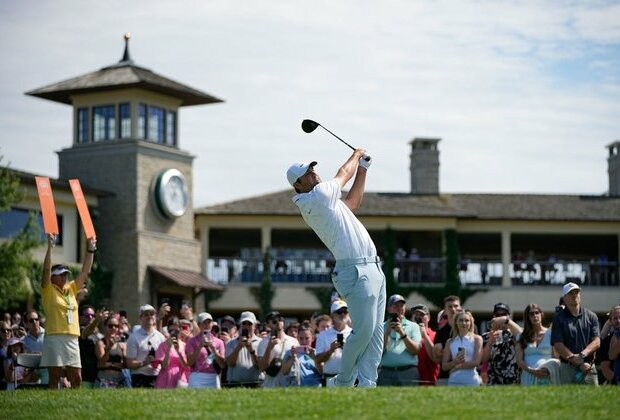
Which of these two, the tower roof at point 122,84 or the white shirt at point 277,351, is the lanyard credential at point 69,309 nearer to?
the white shirt at point 277,351

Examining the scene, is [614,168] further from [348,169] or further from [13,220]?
[348,169]

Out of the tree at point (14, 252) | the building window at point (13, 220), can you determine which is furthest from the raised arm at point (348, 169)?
the building window at point (13, 220)

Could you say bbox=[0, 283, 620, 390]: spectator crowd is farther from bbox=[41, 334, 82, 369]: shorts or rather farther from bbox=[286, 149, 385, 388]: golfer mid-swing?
bbox=[286, 149, 385, 388]: golfer mid-swing

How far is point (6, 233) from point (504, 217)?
23232 millimetres

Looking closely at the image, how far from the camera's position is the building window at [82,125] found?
51.6 meters

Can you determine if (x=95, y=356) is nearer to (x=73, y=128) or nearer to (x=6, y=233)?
(x=6, y=233)

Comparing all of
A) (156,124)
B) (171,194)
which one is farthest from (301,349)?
(156,124)

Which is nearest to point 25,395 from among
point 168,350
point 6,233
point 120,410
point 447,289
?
point 120,410

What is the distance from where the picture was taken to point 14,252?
42.4m

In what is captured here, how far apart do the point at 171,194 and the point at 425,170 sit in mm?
15400

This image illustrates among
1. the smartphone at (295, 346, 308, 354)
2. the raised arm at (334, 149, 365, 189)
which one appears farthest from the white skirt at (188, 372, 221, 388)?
the raised arm at (334, 149, 365, 189)

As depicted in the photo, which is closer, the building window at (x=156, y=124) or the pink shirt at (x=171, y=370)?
the pink shirt at (x=171, y=370)

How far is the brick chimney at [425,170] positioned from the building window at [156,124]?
15147 millimetres

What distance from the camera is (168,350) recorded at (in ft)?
68.0
